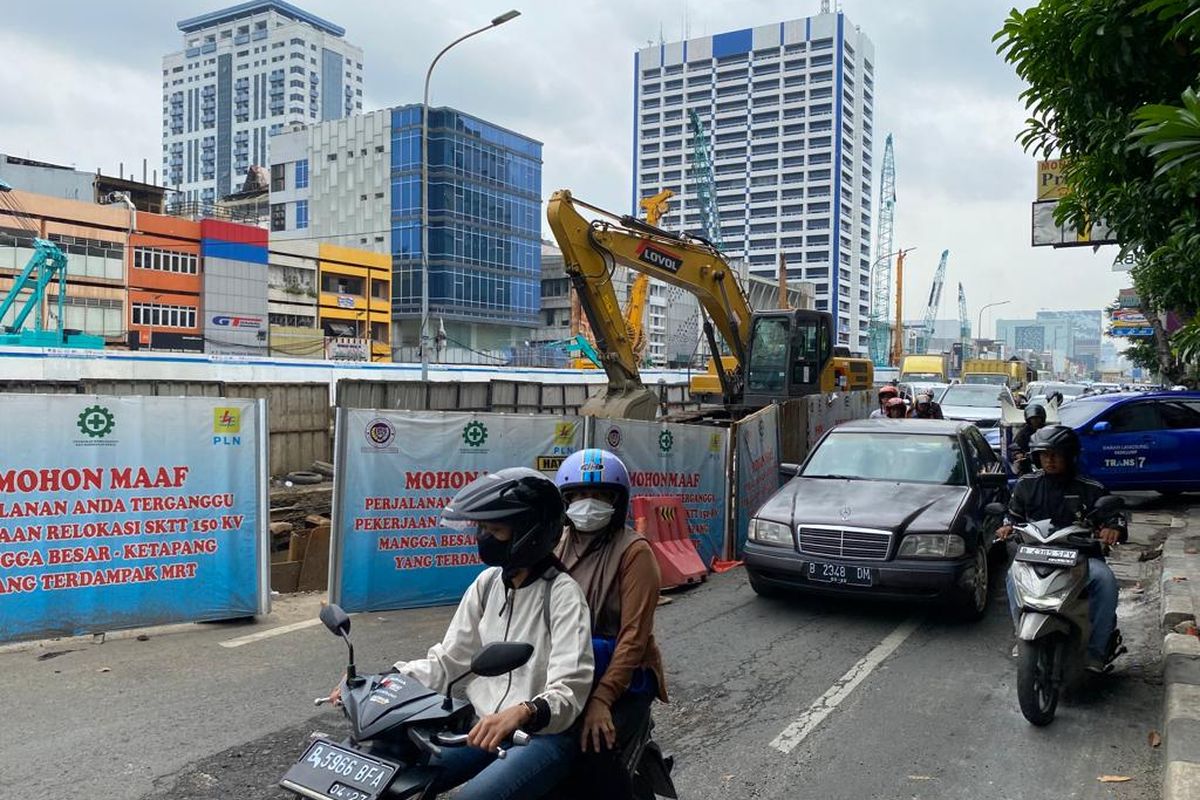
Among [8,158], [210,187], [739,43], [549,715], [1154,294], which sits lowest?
[549,715]

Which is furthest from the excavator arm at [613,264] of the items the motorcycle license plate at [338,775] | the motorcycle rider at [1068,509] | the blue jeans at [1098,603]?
the motorcycle license plate at [338,775]

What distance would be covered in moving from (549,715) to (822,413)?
15.0 m

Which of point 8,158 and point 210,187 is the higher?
point 210,187

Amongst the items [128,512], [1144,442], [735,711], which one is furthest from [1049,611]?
[1144,442]

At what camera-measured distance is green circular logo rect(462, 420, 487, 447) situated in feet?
27.9

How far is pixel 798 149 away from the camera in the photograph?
617ft

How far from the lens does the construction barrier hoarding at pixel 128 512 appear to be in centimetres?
658

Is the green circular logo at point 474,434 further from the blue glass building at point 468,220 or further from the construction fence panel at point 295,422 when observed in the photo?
the blue glass building at point 468,220

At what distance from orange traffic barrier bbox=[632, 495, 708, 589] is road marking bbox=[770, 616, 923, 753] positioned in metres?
2.22

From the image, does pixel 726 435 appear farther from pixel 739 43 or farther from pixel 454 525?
pixel 739 43

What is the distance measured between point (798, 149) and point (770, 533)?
192m

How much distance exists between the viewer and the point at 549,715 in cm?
275

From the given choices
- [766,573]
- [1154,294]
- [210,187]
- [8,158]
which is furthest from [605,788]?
[210,187]

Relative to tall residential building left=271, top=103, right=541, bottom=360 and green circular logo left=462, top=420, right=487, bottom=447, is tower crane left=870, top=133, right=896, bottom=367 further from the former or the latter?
green circular logo left=462, top=420, right=487, bottom=447
